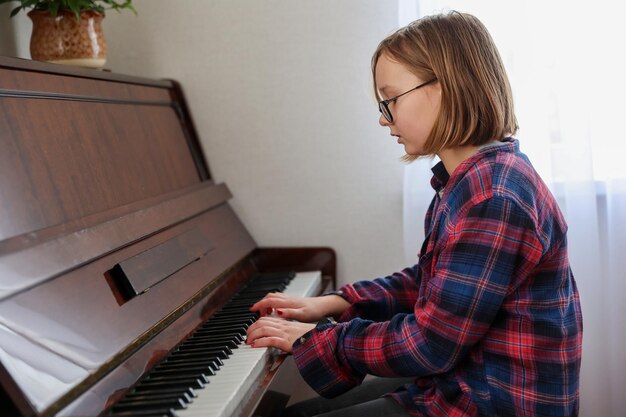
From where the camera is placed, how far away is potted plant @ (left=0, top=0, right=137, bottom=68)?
193cm

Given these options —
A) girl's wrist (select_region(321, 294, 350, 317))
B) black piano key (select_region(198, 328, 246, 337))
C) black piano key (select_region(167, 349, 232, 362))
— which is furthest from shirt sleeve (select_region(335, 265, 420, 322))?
black piano key (select_region(167, 349, 232, 362))

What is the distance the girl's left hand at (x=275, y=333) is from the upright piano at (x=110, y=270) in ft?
0.07

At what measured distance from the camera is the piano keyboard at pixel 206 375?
1.15 metres

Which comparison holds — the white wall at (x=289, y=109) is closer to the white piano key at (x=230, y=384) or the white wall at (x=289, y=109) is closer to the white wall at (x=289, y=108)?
the white wall at (x=289, y=108)

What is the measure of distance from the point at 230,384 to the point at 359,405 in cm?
30

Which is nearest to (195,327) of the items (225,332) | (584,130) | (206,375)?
(225,332)

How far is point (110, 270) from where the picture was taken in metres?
1.46

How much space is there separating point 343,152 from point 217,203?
Result: 421mm

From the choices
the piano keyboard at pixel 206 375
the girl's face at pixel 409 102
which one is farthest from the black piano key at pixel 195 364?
the girl's face at pixel 409 102

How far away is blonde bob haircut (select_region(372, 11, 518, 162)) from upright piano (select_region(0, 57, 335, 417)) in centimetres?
57

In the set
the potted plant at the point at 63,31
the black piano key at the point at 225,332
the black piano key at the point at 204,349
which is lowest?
the black piano key at the point at 225,332

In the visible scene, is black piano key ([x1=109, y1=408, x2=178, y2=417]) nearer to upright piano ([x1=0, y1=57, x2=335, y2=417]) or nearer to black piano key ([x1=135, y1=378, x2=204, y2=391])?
upright piano ([x1=0, y1=57, x2=335, y2=417])

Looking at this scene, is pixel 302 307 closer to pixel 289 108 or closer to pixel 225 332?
pixel 225 332

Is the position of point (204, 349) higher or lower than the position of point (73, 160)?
lower
